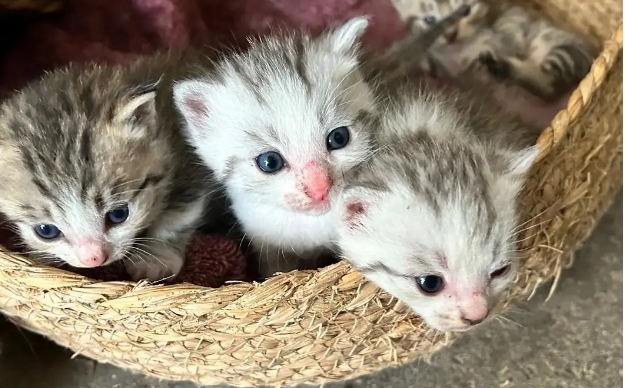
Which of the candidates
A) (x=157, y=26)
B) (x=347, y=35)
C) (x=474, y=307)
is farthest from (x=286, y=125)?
(x=157, y=26)

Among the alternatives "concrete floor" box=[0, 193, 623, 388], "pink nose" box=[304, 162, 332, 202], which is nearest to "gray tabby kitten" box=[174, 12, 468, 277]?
"pink nose" box=[304, 162, 332, 202]

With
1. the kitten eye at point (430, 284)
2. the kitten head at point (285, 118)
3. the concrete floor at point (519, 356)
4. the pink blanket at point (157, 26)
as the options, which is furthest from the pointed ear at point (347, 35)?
the concrete floor at point (519, 356)

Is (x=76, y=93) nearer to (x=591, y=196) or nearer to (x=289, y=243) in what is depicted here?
(x=289, y=243)

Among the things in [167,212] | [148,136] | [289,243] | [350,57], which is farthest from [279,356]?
[350,57]

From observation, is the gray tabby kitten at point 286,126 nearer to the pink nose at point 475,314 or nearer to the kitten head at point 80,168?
the kitten head at point 80,168

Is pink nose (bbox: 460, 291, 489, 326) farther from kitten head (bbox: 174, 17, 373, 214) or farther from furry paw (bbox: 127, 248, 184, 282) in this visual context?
furry paw (bbox: 127, 248, 184, 282)

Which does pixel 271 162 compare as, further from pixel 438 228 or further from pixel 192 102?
pixel 438 228
